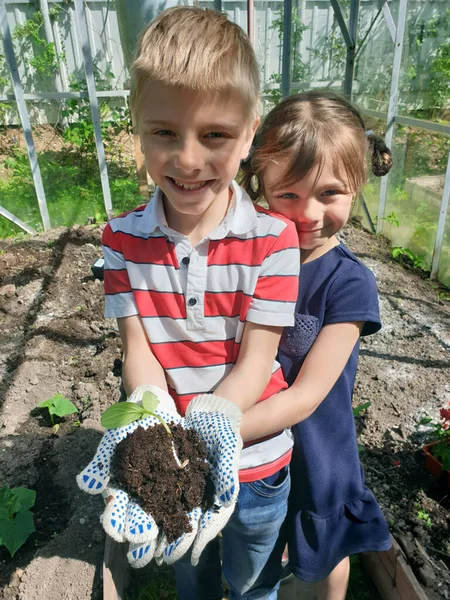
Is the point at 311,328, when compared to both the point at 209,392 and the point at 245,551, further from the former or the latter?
the point at 245,551

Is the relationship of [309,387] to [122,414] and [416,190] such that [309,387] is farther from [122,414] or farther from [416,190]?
[416,190]

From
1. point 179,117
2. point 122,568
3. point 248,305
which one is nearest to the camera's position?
point 179,117

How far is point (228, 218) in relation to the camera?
1.31 metres

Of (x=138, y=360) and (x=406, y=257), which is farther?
(x=406, y=257)

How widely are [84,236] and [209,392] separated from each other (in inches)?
167

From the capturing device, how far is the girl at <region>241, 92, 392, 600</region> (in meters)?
1.32

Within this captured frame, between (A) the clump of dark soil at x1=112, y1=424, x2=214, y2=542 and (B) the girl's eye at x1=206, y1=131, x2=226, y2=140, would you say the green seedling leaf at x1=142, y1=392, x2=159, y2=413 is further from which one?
(B) the girl's eye at x1=206, y1=131, x2=226, y2=140

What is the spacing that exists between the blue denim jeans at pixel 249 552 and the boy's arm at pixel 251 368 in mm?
280

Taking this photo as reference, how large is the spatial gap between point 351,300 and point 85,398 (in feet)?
6.83

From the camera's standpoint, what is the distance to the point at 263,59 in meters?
6.07

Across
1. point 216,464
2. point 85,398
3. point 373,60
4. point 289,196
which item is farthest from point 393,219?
point 216,464

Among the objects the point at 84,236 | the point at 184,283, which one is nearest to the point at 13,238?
the point at 84,236

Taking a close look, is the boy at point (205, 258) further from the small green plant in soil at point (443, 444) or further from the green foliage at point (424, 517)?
the small green plant in soil at point (443, 444)

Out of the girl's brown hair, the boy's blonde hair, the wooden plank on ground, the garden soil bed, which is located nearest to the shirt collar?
the girl's brown hair
